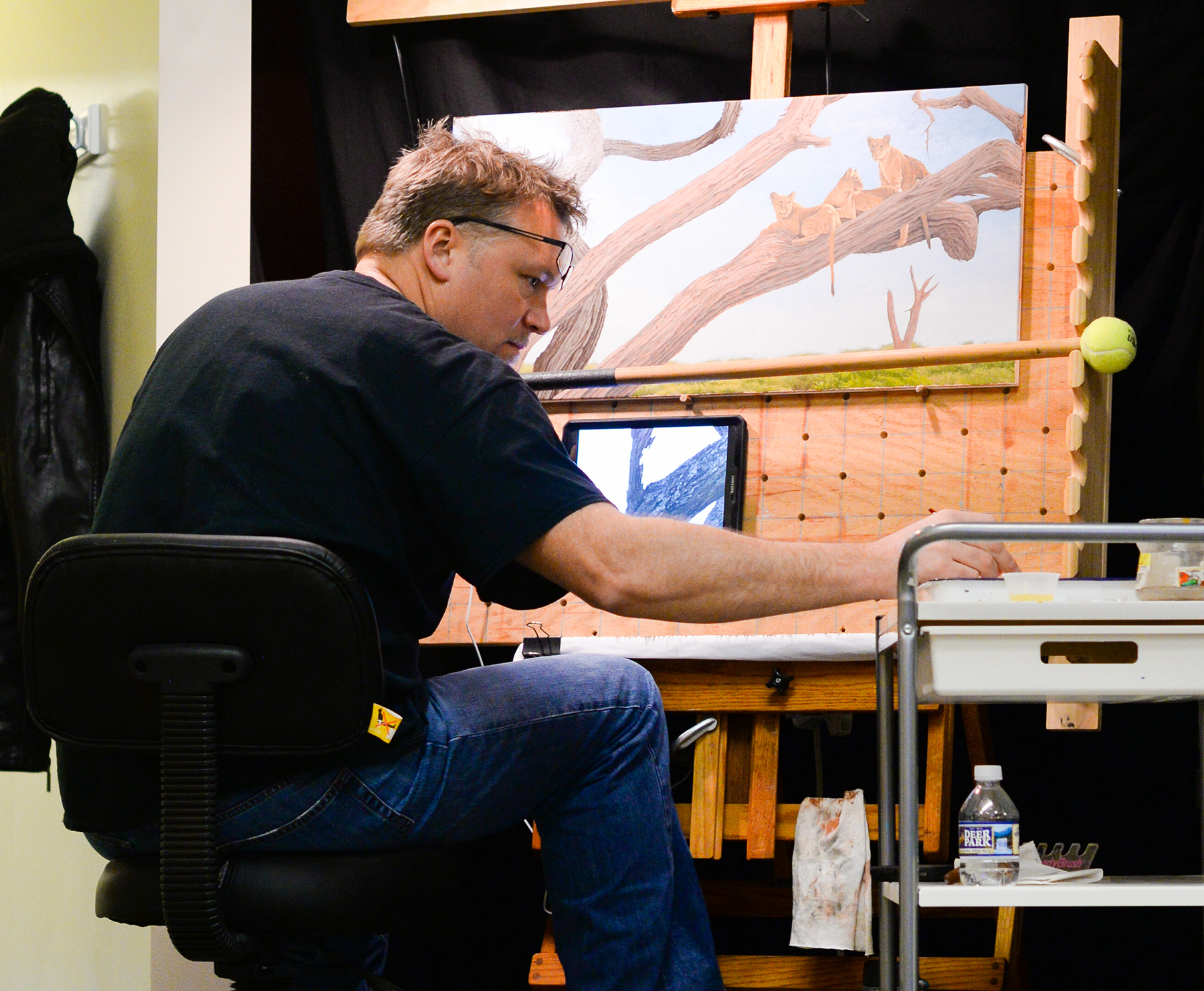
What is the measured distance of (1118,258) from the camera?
232 cm

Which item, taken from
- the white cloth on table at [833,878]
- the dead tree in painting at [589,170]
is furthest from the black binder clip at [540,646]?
the dead tree in painting at [589,170]

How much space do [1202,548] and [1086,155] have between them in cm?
83

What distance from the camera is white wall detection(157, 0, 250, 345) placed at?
6.68 ft

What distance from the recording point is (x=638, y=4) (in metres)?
2.57

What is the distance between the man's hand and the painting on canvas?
0.76 m

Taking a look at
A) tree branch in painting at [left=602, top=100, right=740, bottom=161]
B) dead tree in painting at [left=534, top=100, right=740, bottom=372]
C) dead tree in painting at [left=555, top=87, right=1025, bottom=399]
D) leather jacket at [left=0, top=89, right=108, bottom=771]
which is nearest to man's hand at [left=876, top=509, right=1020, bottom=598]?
dead tree in painting at [left=555, top=87, right=1025, bottom=399]

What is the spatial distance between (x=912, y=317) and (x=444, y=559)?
1.14 m

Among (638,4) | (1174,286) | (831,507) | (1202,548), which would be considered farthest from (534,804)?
(638,4)

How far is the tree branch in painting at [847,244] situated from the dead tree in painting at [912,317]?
7 centimetres

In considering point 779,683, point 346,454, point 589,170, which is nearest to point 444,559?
point 346,454

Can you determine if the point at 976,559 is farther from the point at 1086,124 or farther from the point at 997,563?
the point at 1086,124

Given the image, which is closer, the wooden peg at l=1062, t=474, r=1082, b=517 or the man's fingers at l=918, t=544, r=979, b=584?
the man's fingers at l=918, t=544, r=979, b=584

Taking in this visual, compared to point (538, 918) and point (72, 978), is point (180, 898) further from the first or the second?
point (538, 918)

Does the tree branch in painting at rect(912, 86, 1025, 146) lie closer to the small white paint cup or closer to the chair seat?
the small white paint cup
